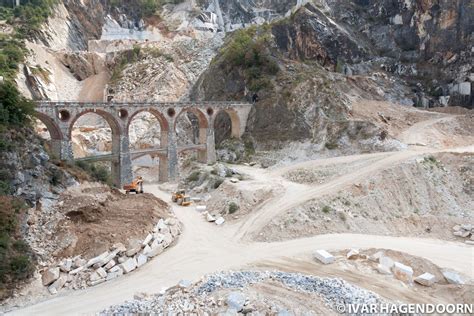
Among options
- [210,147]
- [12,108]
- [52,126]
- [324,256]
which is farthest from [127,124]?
[324,256]

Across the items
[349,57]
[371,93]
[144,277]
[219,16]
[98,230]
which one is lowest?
[144,277]

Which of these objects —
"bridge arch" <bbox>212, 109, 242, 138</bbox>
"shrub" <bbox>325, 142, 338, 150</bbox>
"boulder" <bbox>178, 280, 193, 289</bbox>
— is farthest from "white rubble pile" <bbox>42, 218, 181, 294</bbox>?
"bridge arch" <bbox>212, 109, 242, 138</bbox>

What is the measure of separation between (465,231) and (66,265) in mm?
25733

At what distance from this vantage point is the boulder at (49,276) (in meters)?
17.2

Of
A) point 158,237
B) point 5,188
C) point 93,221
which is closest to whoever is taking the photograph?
point 5,188

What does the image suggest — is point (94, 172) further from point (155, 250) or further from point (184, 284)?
point (184, 284)

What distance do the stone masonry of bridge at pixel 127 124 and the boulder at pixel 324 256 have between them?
21.2 metres

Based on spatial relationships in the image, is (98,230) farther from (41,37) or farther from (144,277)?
(41,37)

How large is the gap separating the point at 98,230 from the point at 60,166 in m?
6.89

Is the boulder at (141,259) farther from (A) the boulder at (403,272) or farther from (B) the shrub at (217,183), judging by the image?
(B) the shrub at (217,183)

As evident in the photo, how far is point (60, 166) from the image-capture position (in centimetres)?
2470

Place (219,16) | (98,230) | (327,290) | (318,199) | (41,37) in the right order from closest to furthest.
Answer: (327,290)
(98,230)
(318,199)
(41,37)
(219,16)

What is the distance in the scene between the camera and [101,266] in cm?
1833

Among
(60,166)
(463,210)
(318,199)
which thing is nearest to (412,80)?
(463,210)
